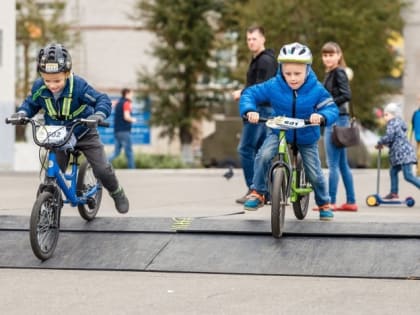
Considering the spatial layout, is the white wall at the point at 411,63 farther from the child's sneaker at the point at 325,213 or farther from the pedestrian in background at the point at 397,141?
the child's sneaker at the point at 325,213

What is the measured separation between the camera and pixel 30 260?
9406 mm

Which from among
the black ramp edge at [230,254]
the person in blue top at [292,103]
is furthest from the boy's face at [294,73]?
the black ramp edge at [230,254]

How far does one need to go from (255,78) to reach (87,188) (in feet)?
9.18

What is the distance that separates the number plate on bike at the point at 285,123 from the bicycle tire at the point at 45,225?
1908 millimetres

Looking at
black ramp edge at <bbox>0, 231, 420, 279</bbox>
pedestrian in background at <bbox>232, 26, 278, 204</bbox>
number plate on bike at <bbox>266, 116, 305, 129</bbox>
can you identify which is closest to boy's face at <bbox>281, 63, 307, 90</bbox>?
number plate on bike at <bbox>266, 116, 305, 129</bbox>

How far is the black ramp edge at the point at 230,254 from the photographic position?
352 inches

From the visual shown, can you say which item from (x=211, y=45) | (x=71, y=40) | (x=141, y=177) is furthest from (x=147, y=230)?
(x=71, y=40)

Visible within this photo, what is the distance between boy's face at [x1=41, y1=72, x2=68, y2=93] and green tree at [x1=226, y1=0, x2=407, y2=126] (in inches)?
1089

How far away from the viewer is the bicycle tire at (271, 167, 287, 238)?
31.0 ft

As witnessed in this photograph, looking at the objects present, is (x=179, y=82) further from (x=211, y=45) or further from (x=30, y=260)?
(x=30, y=260)

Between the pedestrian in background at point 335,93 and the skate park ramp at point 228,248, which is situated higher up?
the pedestrian in background at point 335,93

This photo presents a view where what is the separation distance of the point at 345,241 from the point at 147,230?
5.52ft

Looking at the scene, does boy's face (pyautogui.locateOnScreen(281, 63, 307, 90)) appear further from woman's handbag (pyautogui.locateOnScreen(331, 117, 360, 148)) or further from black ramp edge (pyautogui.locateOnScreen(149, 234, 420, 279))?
woman's handbag (pyautogui.locateOnScreen(331, 117, 360, 148))

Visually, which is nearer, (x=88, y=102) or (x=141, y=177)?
(x=88, y=102)
